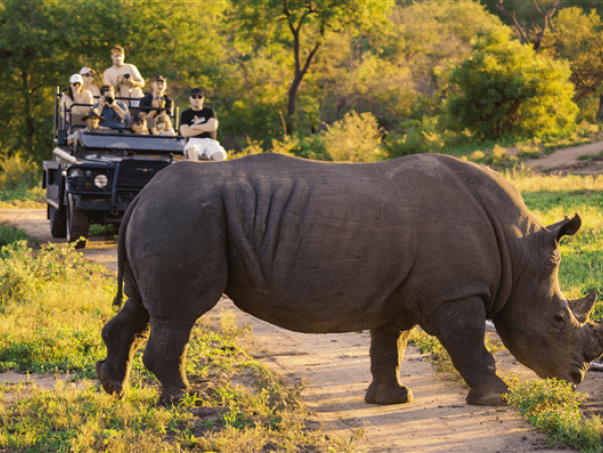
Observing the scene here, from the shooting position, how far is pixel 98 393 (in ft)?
16.1

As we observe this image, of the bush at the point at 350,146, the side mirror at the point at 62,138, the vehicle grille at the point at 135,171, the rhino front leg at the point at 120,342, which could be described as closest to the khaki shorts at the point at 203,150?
the vehicle grille at the point at 135,171

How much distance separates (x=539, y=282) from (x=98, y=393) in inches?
128

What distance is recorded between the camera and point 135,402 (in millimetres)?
4699

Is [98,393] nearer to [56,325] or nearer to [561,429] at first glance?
[56,325]

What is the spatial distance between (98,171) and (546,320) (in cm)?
791

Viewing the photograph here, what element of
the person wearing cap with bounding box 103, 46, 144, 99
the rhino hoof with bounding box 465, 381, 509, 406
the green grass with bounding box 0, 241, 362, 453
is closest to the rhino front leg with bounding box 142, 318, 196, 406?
the green grass with bounding box 0, 241, 362, 453

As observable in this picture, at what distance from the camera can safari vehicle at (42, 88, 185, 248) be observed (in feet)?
34.8

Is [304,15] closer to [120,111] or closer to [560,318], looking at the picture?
[120,111]

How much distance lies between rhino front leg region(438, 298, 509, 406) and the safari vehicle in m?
7.04

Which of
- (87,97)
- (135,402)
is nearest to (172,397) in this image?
(135,402)

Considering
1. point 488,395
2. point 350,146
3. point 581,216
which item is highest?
point 488,395

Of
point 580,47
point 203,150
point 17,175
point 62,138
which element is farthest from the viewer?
point 580,47

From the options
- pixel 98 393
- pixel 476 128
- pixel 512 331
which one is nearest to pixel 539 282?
pixel 512 331

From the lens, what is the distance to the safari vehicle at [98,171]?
10.6 m
